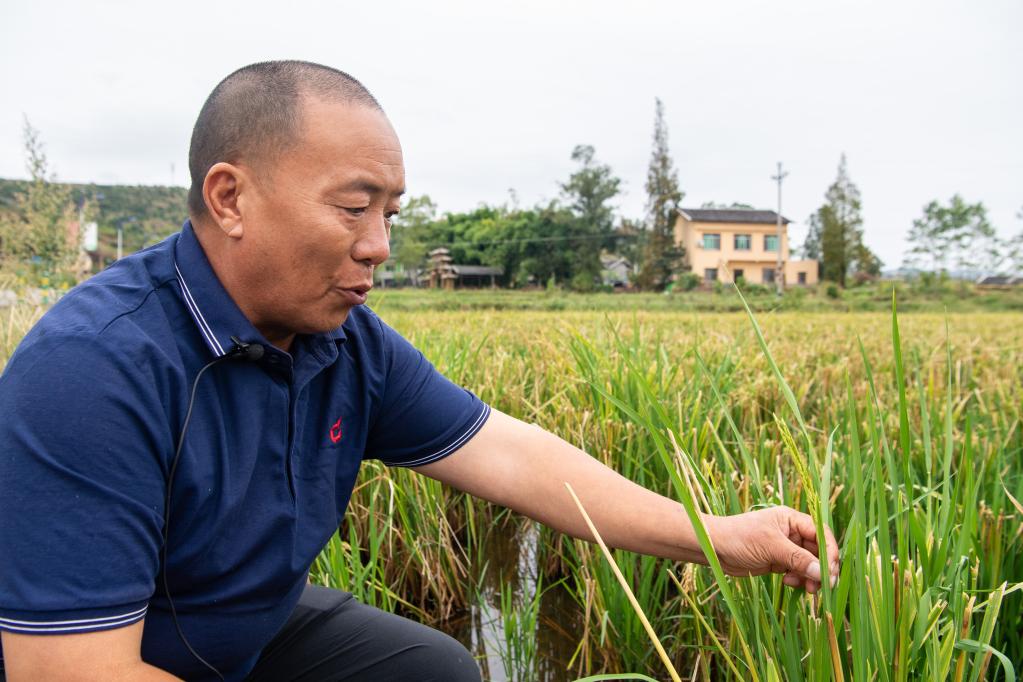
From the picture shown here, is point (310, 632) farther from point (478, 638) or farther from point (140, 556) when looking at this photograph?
point (478, 638)

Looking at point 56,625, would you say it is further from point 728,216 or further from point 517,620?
point 728,216

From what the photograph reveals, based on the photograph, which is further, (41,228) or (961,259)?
(961,259)

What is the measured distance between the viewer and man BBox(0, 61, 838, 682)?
82 centimetres

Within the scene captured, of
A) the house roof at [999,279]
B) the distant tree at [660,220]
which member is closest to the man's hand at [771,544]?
the distant tree at [660,220]

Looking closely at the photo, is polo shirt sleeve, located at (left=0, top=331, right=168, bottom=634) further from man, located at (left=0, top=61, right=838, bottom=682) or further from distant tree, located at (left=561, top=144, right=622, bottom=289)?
distant tree, located at (left=561, top=144, right=622, bottom=289)

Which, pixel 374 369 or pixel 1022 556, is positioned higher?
pixel 374 369

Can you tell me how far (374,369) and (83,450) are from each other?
1.91ft

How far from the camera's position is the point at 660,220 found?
1380 inches

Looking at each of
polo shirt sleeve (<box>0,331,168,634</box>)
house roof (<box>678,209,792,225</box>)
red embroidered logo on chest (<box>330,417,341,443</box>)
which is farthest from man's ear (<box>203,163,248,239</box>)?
house roof (<box>678,209,792,225</box>)

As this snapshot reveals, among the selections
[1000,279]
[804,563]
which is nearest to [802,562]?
[804,563]

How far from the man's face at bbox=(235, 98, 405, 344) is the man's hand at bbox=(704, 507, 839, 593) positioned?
2.29 feet

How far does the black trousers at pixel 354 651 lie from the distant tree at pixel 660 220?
33769 mm

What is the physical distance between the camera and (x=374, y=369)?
137 centimetres

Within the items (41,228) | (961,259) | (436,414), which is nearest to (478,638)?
(436,414)
